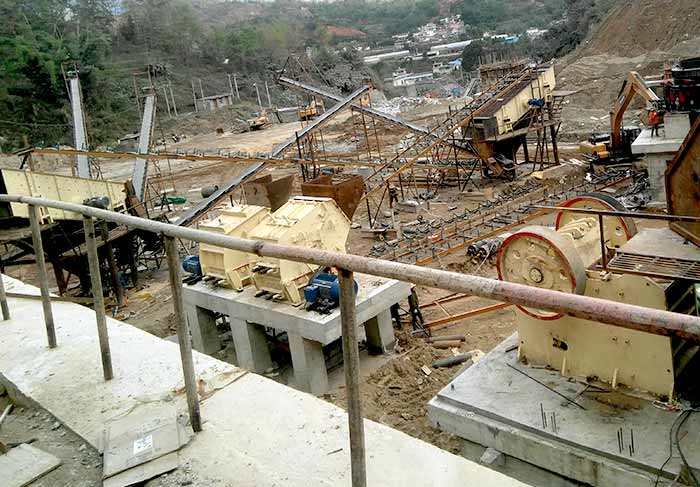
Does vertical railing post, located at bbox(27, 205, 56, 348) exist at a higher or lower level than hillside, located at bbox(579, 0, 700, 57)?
lower

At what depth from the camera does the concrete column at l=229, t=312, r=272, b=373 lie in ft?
32.1

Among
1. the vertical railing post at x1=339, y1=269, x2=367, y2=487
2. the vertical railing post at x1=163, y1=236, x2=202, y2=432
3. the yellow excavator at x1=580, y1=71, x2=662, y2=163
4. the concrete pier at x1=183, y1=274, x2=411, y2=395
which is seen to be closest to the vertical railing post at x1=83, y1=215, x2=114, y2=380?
the vertical railing post at x1=163, y1=236, x2=202, y2=432

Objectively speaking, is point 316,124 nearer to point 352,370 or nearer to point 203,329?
point 203,329

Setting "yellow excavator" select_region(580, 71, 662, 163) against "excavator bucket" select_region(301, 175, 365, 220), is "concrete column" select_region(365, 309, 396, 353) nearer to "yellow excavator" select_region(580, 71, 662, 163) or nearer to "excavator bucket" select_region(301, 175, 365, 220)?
"excavator bucket" select_region(301, 175, 365, 220)

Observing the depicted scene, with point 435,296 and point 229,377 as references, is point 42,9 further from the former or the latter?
point 229,377

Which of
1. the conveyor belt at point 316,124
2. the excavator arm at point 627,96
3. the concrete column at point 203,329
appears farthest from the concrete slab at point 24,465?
the conveyor belt at point 316,124

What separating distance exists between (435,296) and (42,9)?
52009 millimetres

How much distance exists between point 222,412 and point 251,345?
6.66 meters

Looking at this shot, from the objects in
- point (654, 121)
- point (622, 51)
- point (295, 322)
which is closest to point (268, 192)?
point (295, 322)

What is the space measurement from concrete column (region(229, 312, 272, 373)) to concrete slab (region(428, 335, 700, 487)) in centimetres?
407

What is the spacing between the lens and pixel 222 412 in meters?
3.25

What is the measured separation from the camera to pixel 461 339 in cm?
977

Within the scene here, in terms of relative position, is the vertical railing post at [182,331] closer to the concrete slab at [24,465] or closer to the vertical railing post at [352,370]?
the concrete slab at [24,465]

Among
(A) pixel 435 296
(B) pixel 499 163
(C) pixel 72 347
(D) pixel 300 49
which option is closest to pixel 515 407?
(C) pixel 72 347
